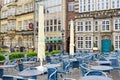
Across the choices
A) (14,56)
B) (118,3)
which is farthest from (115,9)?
(14,56)

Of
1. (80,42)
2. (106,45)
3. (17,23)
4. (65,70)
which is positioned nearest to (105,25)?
(106,45)

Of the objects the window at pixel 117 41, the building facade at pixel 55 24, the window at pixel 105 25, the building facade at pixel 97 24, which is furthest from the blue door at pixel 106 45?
the building facade at pixel 55 24

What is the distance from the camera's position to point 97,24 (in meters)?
38.0

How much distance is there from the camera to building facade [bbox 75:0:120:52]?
118ft

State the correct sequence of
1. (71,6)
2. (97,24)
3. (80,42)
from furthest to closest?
1. (71,6)
2. (80,42)
3. (97,24)

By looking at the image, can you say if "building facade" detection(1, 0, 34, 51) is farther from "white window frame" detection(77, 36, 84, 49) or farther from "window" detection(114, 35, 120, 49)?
"window" detection(114, 35, 120, 49)

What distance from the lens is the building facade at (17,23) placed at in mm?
52500

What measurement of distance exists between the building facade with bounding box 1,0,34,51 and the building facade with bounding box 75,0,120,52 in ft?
45.2

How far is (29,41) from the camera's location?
52500mm

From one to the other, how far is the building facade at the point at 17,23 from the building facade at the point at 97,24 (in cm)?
1378

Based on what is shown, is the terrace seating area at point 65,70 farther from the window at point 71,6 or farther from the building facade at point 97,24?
the window at point 71,6

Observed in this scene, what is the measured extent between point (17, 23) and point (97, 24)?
23.4 metres

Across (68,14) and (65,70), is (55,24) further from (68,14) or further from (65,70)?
(65,70)

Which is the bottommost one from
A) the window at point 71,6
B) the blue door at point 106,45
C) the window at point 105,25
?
the blue door at point 106,45
